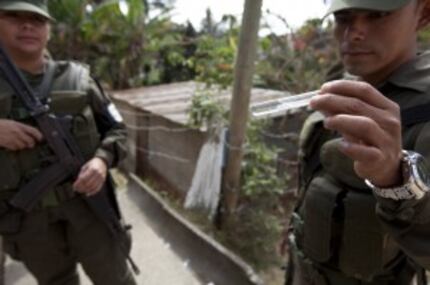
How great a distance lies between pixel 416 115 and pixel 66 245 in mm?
2012

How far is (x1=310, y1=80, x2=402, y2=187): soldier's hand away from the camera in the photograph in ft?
2.76

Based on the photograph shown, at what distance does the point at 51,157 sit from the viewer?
2.36 metres

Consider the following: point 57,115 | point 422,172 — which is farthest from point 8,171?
point 422,172

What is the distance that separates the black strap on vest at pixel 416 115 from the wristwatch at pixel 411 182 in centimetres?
27

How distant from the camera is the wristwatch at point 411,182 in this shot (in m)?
0.90

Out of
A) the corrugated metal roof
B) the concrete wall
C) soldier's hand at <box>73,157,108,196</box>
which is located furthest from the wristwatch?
the concrete wall

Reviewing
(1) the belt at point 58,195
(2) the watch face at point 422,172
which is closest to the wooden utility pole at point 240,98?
(1) the belt at point 58,195

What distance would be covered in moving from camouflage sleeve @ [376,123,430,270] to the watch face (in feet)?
0.10

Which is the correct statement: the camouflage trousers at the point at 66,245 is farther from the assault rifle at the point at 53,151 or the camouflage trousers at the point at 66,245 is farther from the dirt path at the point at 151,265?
the dirt path at the point at 151,265

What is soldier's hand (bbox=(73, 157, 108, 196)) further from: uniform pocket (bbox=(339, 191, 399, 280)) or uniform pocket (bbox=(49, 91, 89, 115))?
uniform pocket (bbox=(339, 191, 399, 280))

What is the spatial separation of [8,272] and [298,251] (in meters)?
2.92

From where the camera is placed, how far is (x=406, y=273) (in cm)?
145

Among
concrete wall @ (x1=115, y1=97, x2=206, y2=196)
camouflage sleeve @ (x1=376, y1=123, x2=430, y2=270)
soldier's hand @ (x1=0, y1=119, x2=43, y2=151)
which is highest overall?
camouflage sleeve @ (x1=376, y1=123, x2=430, y2=270)

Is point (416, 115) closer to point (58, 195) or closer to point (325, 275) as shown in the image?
point (325, 275)
